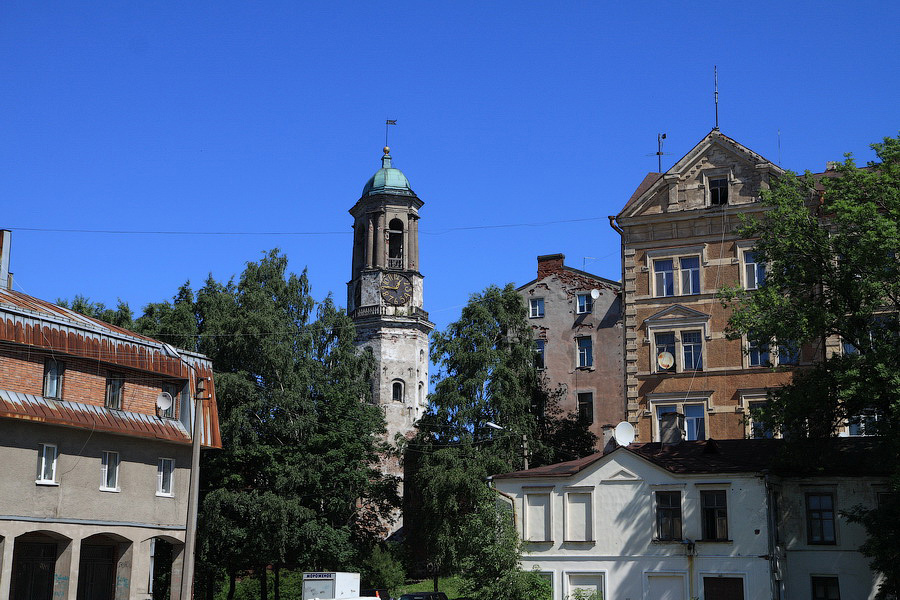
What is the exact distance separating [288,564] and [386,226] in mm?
29895

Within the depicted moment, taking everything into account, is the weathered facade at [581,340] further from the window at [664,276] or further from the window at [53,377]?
the window at [53,377]

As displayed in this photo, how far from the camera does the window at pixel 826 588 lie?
3427 centimetres

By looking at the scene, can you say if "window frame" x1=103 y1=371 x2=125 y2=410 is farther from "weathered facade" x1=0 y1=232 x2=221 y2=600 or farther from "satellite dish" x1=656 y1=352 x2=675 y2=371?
"satellite dish" x1=656 y1=352 x2=675 y2=371

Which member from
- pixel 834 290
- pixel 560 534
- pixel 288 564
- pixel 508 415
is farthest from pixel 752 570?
pixel 288 564

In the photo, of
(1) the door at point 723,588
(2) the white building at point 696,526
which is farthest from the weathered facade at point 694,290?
(1) the door at point 723,588

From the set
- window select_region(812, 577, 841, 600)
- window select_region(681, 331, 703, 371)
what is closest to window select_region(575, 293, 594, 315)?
window select_region(681, 331, 703, 371)

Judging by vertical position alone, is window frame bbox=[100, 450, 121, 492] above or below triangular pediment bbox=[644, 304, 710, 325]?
below

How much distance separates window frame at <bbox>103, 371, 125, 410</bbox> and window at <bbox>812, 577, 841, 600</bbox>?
916 inches

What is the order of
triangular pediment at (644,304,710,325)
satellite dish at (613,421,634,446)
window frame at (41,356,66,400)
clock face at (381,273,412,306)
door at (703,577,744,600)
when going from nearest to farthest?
window frame at (41,356,66,400) → door at (703,577,744,600) → satellite dish at (613,421,634,446) → triangular pediment at (644,304,710,325) → clock face at (381,273,412,306)

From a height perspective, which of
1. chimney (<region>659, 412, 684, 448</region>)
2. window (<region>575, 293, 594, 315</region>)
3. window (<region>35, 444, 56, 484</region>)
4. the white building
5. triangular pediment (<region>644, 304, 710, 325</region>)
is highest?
window (<region>575, 293, 594, 315</region>)

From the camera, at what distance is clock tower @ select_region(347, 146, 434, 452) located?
71.6 m

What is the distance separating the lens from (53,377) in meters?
33.1

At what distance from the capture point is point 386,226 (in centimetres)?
7400

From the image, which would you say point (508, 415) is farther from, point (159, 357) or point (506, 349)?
point (159, 357)
